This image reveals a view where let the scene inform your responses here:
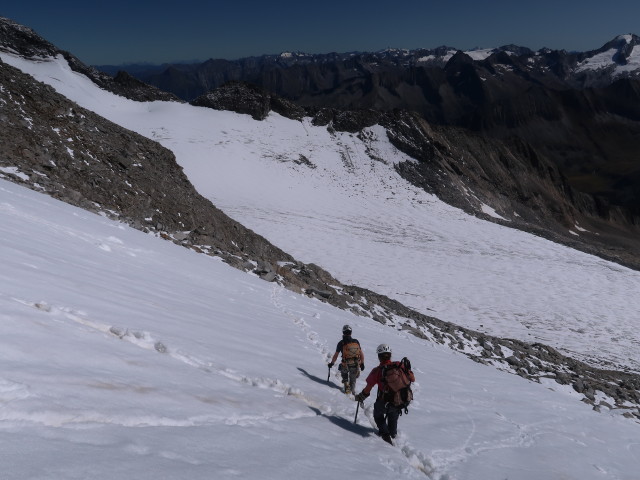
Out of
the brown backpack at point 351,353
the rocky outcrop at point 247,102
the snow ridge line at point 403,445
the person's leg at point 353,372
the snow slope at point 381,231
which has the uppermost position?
the rocky outcrop at point 247,102

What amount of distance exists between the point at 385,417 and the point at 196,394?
282 cm

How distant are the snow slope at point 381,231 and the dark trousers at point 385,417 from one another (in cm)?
1660

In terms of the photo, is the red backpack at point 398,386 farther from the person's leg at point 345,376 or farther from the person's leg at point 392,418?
the person's leg at point 345,376

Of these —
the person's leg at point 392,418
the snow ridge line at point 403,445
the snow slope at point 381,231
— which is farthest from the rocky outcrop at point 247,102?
the person's leg at point 392,418

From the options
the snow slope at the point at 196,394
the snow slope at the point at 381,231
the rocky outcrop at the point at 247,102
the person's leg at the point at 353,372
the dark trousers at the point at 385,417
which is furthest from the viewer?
the rocky outcrop at the point at 247,102

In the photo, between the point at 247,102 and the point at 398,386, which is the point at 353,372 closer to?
the point at 398,386

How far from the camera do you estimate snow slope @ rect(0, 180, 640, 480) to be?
3.67m

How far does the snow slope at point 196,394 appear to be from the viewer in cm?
367

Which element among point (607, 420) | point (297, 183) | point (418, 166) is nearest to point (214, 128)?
point (297, 183)

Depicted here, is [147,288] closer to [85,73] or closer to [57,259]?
[57,259]

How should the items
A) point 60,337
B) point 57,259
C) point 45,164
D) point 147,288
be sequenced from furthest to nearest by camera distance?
point 45,164
point 147,288
point 57,259
point 60,337

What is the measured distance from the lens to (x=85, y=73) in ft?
178

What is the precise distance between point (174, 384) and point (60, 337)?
51.0 inches

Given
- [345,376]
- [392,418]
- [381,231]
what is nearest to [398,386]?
[392,418]
